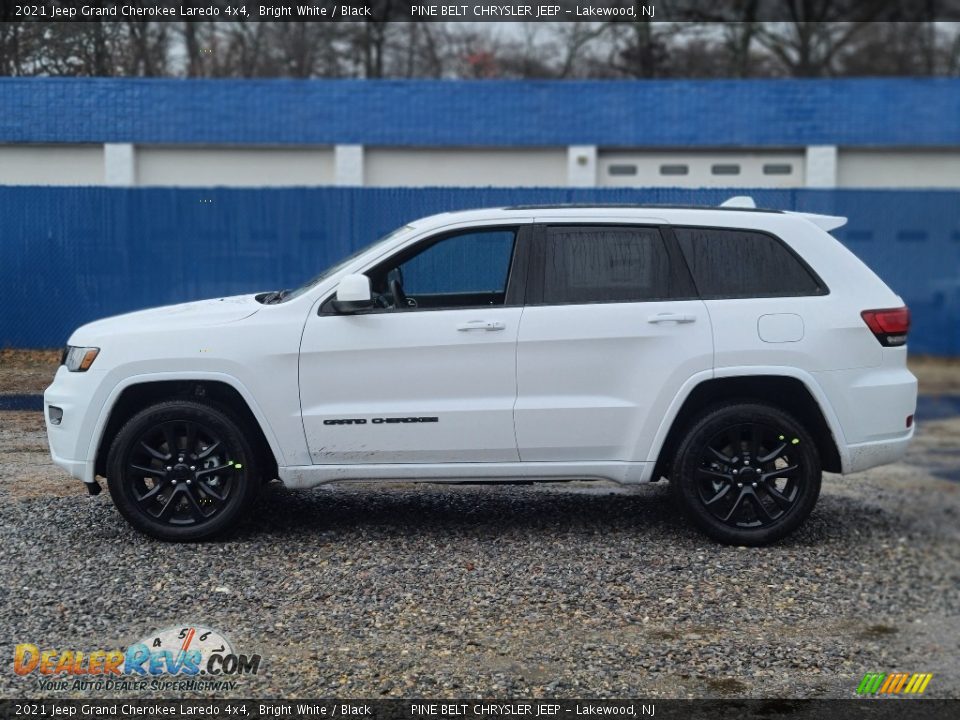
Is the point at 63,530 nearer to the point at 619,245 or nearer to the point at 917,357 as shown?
the point at 619,245

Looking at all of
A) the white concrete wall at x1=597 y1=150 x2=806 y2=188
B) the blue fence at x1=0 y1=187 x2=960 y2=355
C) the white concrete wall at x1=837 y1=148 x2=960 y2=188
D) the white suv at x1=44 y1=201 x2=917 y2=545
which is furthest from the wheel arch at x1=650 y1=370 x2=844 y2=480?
the white concrete wall at x1=837 y1=148 x2=960 y2=188

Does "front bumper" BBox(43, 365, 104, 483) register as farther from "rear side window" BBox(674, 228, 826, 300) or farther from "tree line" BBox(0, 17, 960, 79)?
"rear side window" BBox(674, 228, 826, 300)

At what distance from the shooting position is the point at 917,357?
8969 mm

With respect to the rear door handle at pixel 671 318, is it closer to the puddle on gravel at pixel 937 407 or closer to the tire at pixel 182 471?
the tire at pixel 182 471

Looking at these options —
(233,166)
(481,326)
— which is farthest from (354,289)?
(233,166)

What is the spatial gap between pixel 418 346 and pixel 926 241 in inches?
307

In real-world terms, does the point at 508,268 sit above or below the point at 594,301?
above

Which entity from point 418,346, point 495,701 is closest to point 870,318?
point 418,346

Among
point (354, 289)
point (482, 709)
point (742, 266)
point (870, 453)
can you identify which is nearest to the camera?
point (482, 709)

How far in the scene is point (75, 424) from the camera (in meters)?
5.40

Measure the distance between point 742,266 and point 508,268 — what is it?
1222 mm

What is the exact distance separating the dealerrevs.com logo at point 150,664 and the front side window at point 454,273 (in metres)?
2.51

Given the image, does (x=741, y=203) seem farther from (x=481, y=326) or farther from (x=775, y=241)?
(x=481, y=326)

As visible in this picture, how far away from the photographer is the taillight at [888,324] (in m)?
5.79
